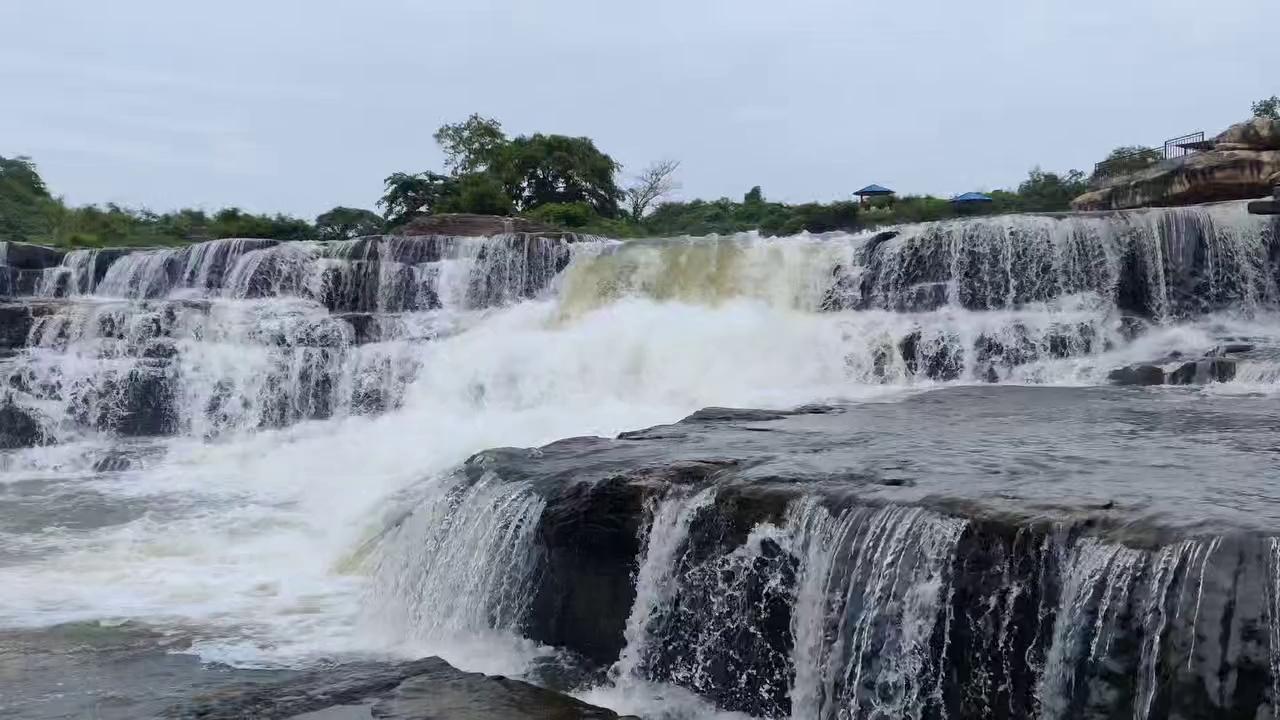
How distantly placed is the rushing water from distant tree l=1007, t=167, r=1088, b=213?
18.7 meters

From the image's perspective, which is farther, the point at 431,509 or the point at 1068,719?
the point at 431,509

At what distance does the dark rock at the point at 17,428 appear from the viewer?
15375mm

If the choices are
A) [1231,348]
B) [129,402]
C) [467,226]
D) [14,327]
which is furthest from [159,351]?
[1231,348]

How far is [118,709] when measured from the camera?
→ 5555 mm

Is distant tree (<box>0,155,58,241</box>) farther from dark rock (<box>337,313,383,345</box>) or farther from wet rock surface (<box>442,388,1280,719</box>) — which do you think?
wet rock surface (<box>442,388,1280,719</box>)

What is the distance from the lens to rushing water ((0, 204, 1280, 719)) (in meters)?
5.07

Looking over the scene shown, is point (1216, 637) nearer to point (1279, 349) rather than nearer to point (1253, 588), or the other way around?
point (1253, 588)

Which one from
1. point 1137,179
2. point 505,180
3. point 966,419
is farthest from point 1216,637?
point 505,180

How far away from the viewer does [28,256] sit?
72.2ft

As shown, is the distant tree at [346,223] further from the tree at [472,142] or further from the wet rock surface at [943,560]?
the wet rock surface at [943,560]

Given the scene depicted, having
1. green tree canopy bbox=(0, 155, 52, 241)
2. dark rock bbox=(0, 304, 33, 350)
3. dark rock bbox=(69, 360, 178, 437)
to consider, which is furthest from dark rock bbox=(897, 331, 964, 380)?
green tree canopy bbox=(0, 155, 52, 241)

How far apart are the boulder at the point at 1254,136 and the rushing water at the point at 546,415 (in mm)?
6990

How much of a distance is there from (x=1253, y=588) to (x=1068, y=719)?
2.81 feet

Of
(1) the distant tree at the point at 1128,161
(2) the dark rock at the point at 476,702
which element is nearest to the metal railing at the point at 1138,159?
(1) the distant tree at the point at 1128,161
